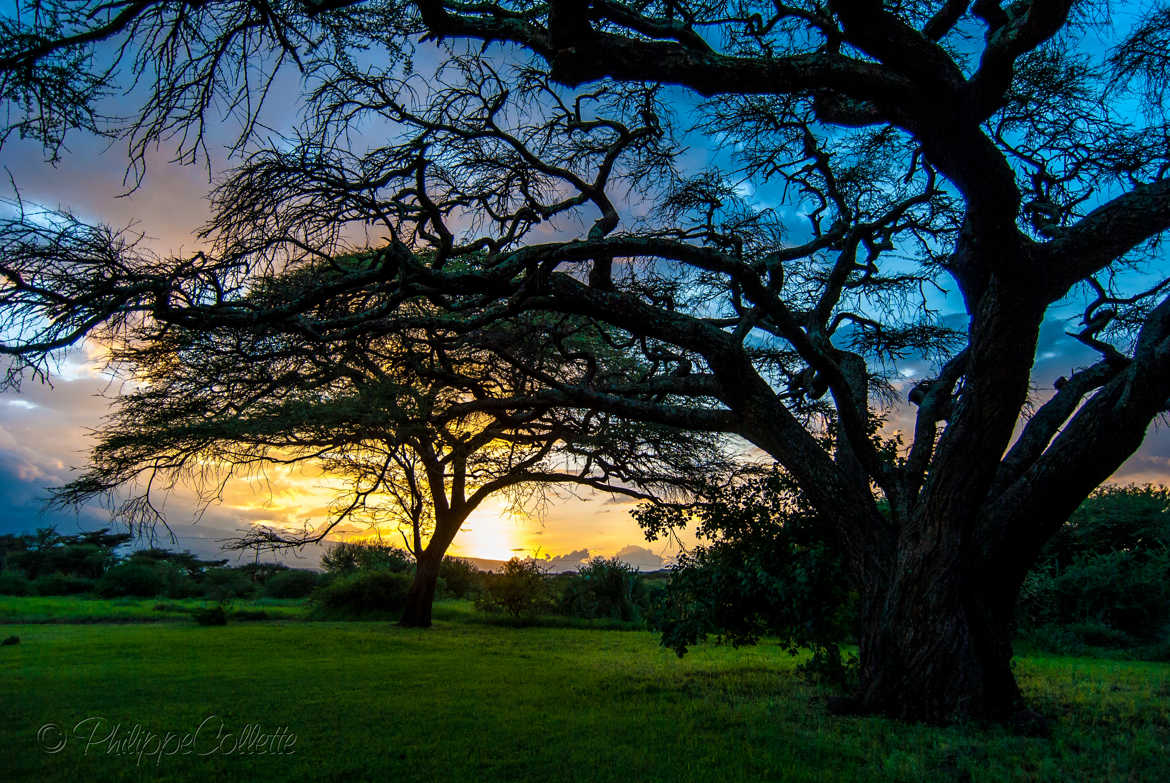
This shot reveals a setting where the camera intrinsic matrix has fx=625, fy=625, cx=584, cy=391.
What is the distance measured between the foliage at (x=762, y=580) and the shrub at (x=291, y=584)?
21.0 m

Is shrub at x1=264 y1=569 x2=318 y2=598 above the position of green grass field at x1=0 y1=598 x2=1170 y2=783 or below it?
below

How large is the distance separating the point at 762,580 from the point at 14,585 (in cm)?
2560

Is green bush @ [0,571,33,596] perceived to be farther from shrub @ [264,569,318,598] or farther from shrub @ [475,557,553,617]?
shrub @ [475,557,553,617]

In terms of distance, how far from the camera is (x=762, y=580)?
687 cm

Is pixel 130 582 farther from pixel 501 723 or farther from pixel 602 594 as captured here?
pixel 501 723

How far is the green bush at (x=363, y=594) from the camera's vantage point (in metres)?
18.4

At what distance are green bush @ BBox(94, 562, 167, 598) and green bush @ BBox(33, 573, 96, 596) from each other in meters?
0.79

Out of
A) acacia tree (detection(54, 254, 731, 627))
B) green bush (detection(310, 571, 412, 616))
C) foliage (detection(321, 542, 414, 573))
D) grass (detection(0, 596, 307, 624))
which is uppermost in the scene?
acacia tree (detection(54, 254, 731, 627))

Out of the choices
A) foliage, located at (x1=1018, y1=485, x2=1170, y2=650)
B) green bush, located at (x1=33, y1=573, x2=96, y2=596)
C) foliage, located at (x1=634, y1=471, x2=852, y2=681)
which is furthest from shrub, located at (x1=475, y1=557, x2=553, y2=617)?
green bush, located at (x1=33, y1=573, x2=96, y2=596)

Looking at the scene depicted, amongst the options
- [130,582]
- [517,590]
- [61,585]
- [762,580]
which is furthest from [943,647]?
[61,585]

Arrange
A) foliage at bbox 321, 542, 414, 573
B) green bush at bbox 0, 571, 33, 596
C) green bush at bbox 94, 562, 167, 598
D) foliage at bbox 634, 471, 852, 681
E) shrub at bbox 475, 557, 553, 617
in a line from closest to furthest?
foliage at bbox 634, 471, 852, 681 < shrub at bbox 475, 557, 553, 617 < green bush at bbox 0, 571, 33, 596 < green bush at bbox 94, 562, 167, 598 < foliage at bbox 321, 542, 414, 573

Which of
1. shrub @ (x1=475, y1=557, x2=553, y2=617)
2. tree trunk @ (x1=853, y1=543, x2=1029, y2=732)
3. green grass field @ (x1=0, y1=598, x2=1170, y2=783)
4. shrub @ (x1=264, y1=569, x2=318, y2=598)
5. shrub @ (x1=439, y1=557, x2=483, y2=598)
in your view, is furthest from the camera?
shrub @ (x1=439, y1=557, x2=483, y2=598)

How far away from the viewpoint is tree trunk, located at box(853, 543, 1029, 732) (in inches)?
213

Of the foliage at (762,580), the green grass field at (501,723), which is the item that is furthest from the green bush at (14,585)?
the foliage at (762,580)
